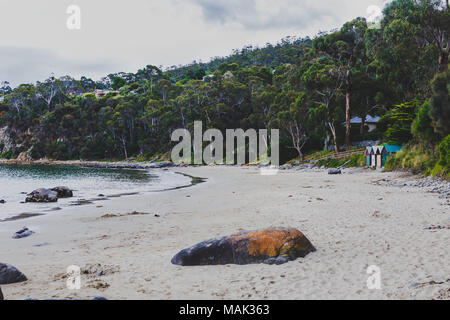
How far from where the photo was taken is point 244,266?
5.88m

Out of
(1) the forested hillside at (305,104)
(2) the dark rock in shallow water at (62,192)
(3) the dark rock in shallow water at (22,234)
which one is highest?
(1) the forested hillside at (305,104)

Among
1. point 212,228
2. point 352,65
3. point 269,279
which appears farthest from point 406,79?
point 269,279

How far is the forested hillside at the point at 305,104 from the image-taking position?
104ft

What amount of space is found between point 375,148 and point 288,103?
2133 centimetres

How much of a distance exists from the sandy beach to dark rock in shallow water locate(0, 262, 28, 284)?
0.20 meters

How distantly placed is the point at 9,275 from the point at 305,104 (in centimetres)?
4748

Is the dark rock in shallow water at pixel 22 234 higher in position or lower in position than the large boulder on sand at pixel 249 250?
lower

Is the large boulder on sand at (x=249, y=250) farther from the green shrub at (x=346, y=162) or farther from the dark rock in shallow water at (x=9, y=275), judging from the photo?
the green shrub at (x=346, y=162)

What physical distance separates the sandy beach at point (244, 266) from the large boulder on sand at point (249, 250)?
18cm

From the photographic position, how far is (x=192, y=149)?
7794cm

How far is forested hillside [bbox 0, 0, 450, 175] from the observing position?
104ft

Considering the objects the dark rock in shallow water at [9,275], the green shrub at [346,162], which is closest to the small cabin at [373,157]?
the green shrub at [346,162]

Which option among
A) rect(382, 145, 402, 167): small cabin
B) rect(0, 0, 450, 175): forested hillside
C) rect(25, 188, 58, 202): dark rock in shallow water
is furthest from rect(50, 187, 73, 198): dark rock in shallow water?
rect(382, 145, 402, 167): small cabin
